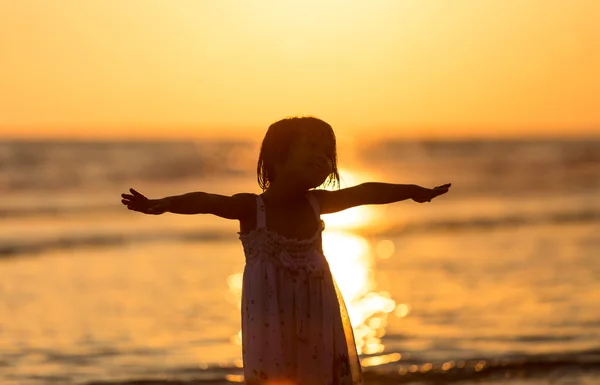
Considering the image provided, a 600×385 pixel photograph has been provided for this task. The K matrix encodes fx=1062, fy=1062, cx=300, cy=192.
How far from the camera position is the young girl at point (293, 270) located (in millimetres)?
4934

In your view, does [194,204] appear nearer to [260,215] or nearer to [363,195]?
[260,215]

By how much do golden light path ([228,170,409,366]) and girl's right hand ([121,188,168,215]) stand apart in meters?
5.25

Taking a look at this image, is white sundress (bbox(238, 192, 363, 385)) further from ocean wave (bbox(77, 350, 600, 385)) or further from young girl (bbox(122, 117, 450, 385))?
ocean wave (bbox(77, 350, 600, 385))

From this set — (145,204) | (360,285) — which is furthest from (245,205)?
(360,285)

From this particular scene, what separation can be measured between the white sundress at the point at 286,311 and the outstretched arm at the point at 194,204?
0.09 meters

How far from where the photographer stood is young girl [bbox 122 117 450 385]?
194 inches

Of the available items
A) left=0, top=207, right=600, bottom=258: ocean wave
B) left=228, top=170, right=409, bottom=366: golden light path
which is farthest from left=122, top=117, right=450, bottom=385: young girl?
left=0, top=207, right=600, bottom=258: ocean wave

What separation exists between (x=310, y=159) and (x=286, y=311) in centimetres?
72

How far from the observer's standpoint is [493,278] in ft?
46.0

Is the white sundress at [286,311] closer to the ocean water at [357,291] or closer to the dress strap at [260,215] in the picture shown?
the dress strap at [260,215]

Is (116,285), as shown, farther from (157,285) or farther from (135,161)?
(135,161)

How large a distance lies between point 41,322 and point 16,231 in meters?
10.0

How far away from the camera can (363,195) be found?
16.6 feet

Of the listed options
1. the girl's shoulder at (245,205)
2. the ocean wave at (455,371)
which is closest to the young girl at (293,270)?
the girl's shoulder at (245,205)
